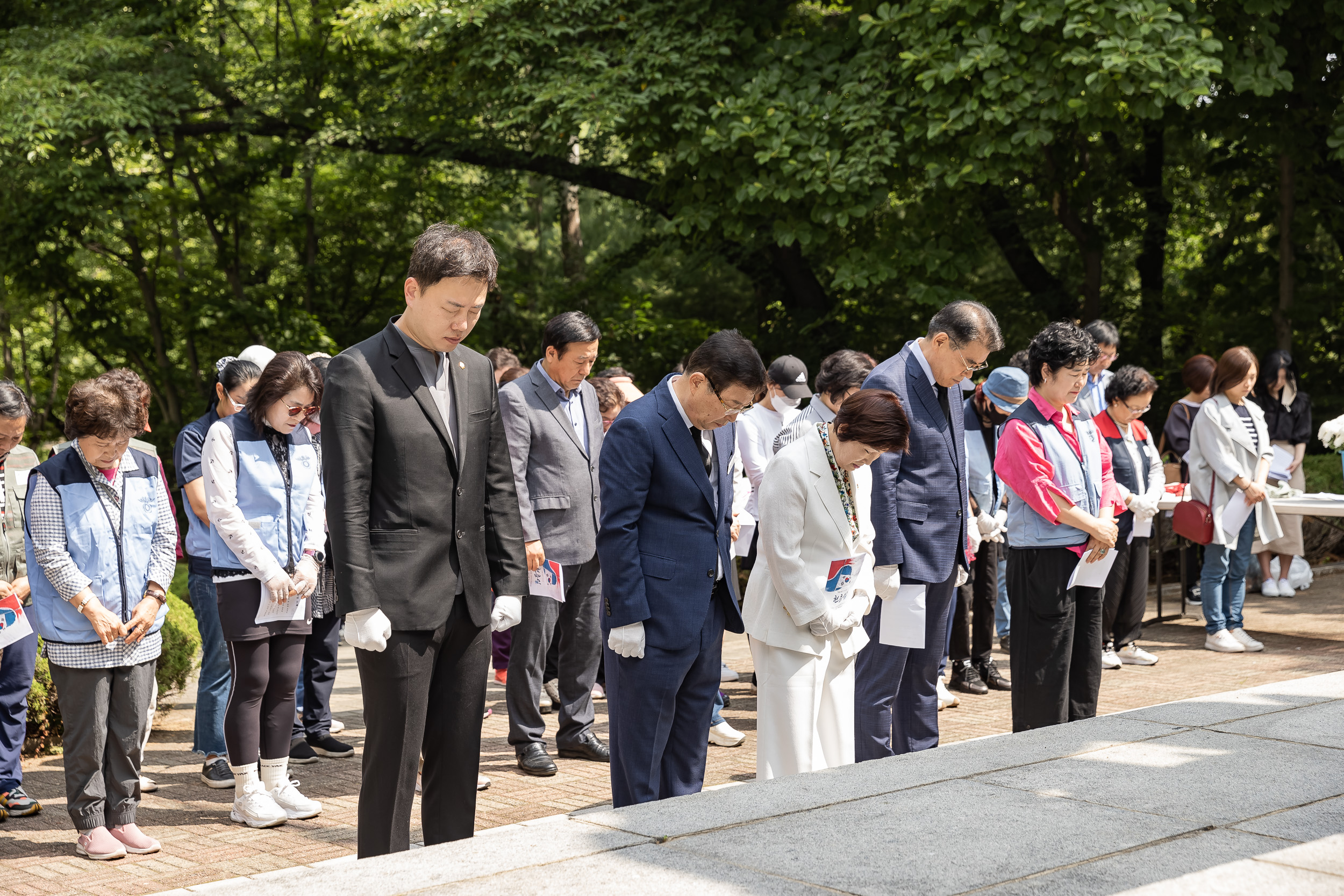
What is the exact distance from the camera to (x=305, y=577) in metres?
5.35

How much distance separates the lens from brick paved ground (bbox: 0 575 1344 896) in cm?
462

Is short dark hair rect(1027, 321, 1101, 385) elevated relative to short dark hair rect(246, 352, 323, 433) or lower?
elevated

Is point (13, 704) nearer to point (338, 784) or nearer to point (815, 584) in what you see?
point (338, 784)

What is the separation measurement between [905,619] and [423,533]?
226 centimetres

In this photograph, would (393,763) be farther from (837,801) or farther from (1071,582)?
(1071,582)

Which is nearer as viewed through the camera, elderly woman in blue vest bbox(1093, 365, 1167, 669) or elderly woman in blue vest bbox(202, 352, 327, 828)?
elderly woman in blue vest bbox(202, 352, 327, 828)

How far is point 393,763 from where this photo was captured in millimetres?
3684

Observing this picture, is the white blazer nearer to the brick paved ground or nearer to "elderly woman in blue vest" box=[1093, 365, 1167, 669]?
the brick paved ground

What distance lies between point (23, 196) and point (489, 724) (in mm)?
10767

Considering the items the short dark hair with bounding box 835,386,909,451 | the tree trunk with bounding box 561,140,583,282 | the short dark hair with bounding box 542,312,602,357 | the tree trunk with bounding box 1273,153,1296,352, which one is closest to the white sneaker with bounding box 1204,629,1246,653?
the short dark hair with bounding box 542,312,602,357

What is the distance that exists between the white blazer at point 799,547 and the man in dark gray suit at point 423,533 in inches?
38.5

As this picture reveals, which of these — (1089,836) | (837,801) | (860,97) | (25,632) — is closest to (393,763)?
(837,801)

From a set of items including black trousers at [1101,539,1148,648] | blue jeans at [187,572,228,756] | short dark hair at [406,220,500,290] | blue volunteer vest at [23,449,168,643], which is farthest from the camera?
black trousers at [1101,539,1148,648]

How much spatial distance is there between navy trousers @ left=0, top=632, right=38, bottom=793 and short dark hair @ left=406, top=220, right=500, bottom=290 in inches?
116
